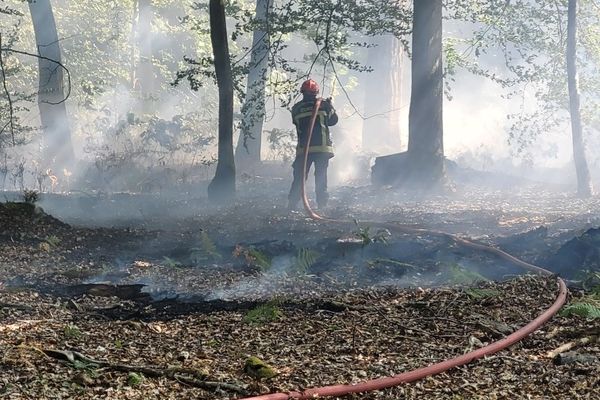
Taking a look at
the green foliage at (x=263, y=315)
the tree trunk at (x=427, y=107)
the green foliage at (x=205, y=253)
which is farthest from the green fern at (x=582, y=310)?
the tree trunk at (x=427, y=107)

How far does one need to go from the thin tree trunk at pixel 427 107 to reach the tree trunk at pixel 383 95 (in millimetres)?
12891

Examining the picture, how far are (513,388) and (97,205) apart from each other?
10856mm

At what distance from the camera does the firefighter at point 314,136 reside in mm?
11766

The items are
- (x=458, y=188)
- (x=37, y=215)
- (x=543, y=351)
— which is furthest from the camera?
(x=458, y=188)

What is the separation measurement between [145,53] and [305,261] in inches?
1243

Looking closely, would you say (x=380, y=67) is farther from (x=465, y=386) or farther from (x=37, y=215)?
(x=465, y=386)

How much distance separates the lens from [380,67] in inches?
1103

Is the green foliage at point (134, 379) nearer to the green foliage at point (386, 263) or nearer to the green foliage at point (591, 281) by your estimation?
the green foliage at point (591, 281)

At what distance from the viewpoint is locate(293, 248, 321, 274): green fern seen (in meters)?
7.79

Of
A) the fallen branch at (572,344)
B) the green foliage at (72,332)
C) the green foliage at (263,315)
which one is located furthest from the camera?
the green foliage at (263,315)

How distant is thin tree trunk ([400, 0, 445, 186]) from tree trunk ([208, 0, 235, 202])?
3.55 metres

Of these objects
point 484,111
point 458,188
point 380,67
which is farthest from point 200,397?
point 484,111

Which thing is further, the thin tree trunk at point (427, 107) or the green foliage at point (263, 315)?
the thin tree trunk at point (427, 107)

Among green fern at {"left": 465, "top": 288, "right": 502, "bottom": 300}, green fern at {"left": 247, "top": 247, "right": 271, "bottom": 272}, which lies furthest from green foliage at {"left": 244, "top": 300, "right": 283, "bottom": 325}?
green fern at {"left": 247, "top": 247, "right": 271, "bottom": 272}
